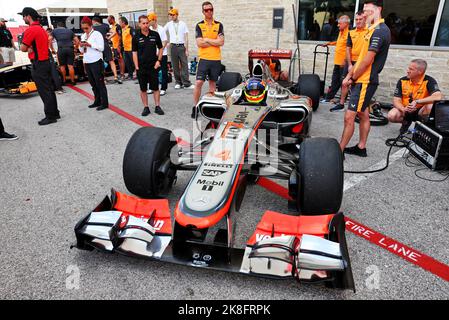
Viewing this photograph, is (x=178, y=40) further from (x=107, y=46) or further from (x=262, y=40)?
(x=262, y=40)

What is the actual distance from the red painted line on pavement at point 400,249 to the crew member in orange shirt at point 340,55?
4441 mm

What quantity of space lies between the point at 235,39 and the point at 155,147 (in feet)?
25.8

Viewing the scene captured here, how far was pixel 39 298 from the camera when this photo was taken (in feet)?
6.51

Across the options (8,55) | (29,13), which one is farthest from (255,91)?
(8,55)

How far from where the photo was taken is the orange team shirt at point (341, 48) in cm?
646

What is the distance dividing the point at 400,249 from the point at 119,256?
2123mm

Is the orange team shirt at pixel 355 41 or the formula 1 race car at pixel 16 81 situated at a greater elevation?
the orange team shirt at pixel 355 41

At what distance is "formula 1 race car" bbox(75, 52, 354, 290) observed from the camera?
192 centimetres

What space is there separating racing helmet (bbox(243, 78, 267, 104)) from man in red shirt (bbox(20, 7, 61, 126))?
13.1 ft

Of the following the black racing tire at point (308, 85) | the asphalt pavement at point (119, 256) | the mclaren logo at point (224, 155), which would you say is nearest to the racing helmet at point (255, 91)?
the asphalt pavement at point (119, 256)

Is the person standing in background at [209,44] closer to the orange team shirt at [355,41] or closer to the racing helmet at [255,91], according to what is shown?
the racing helmet at [255,91]

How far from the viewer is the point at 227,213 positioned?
2234 mm
